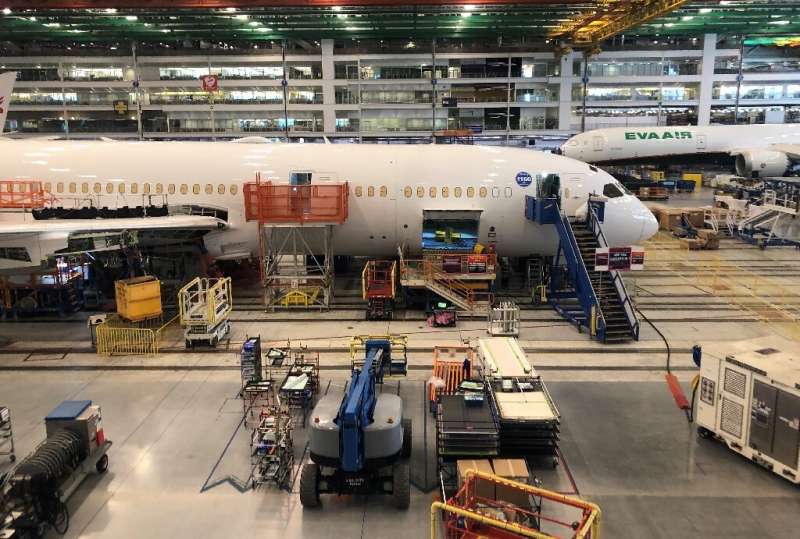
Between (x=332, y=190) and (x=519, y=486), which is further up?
(x=332, y=190)

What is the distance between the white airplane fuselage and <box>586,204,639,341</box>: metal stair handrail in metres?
1.28

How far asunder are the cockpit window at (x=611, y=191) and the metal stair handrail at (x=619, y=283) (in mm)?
1609

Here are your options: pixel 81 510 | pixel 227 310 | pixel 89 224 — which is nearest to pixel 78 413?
pixel 81 510

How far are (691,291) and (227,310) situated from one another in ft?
59.0

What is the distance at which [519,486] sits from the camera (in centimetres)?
868

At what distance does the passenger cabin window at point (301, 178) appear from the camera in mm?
22328

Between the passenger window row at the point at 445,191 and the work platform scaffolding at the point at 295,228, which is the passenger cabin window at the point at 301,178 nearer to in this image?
the work platform scaffolding at the point at 295,228

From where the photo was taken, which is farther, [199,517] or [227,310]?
[227,310]

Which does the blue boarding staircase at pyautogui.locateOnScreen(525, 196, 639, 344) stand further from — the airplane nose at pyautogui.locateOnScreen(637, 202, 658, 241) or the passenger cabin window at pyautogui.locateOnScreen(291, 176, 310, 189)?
the passenger cabin window at pyautogui.locateOnScreen(291, 176, 310, 189)

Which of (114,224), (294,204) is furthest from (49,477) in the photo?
(294,204)

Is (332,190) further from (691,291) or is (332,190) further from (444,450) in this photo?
(691,291)

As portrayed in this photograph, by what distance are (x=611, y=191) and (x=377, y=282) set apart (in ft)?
31.0

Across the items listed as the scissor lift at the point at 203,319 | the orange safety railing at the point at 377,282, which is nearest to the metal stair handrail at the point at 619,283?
the orange safety railing at the point at 377,282

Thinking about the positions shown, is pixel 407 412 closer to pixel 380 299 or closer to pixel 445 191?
pixel 380 299
